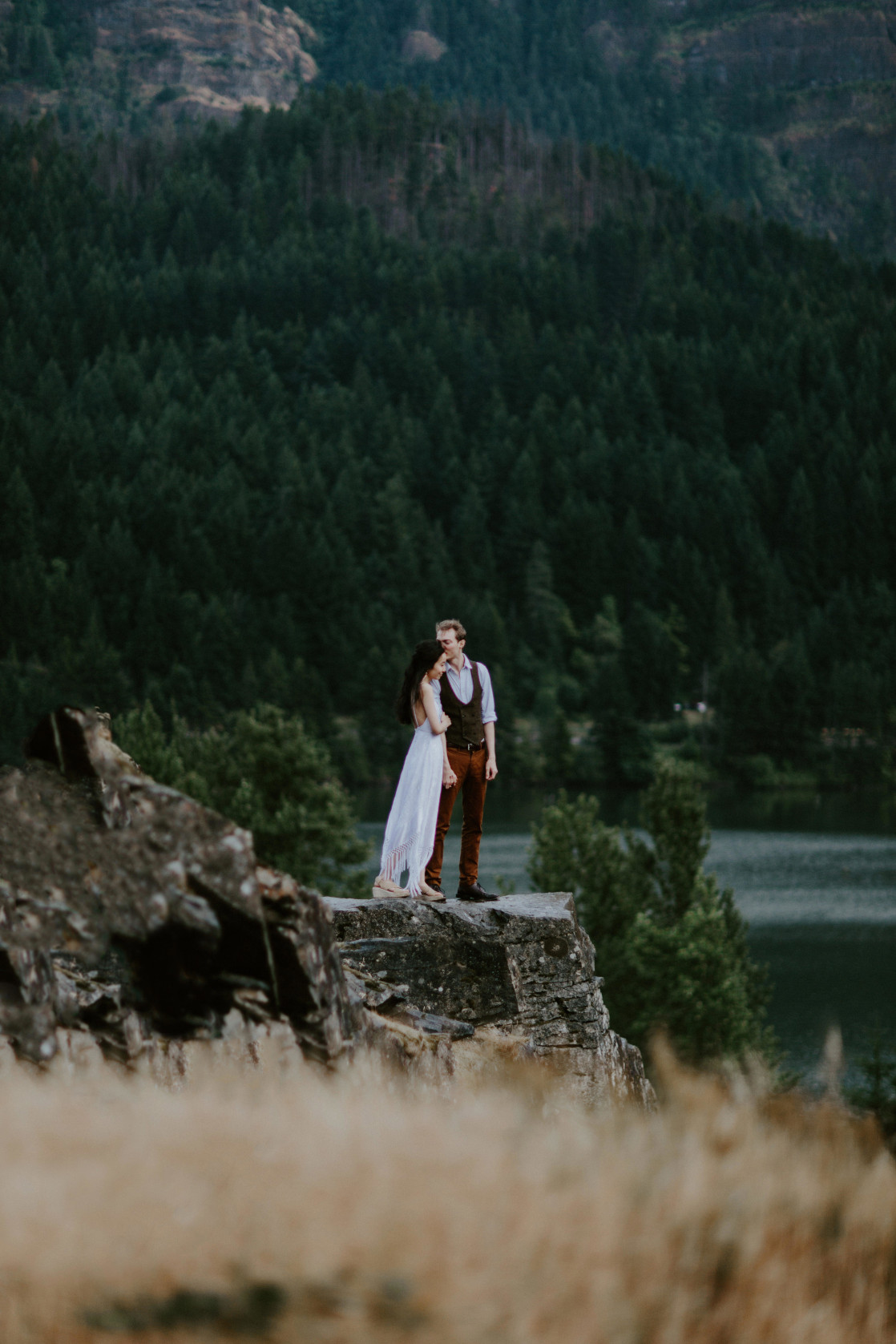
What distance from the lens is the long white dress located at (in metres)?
11.7

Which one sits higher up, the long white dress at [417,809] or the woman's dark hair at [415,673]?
the woman's dark hair at [415,673]

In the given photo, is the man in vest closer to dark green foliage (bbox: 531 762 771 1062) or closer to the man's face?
the man's face

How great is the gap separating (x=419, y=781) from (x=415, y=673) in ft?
2.88

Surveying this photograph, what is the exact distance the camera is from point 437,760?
38.2 feet

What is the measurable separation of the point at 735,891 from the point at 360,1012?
5909 centimetres

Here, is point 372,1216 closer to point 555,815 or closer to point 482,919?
point 482,919

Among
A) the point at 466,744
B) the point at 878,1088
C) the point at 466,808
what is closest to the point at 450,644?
Result: the point at 466,744

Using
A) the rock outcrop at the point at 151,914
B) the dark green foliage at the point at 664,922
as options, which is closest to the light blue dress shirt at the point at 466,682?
the rock outcrop at the point at 151,914

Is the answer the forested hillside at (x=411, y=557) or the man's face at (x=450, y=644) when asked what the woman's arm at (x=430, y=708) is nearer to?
the man's face at (x=450, y=644)

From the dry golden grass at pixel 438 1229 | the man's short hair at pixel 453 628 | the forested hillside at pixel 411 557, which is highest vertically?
the dry golden grass at pixel 438 1229

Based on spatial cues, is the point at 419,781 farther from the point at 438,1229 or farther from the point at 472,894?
the point at 438,1229

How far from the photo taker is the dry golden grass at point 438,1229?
12.1ft

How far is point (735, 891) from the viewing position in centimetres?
6481

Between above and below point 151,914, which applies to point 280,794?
below
